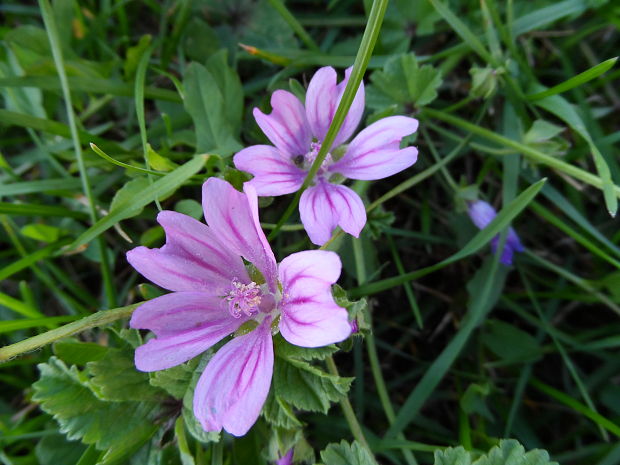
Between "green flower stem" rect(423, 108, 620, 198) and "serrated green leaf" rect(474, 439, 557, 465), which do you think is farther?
"green flower stem" rect(423, 108, 620, 198)

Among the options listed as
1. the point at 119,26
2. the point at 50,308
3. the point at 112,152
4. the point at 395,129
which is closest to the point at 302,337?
Result: the point at 395,129

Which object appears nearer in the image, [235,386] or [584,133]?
[235,386]

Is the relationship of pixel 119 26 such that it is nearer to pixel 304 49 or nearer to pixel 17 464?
pixel 304 49

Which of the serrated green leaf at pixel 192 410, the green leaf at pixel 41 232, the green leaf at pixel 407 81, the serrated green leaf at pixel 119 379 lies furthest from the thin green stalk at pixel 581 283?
the green leaf at pixel 41 232

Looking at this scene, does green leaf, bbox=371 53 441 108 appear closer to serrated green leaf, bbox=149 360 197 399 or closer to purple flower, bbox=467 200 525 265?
purple flower, bbox=467 200 525 265

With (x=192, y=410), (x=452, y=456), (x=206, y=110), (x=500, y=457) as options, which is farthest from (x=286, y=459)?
(x=206, y=110)

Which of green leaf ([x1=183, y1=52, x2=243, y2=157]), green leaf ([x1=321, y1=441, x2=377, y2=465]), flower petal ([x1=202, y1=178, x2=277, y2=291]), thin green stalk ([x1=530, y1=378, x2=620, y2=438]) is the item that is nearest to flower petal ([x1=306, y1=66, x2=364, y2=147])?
green leaf ([x1=183, y1=52, x2=243, y2=157])

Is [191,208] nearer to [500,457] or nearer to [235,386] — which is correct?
[235,386]

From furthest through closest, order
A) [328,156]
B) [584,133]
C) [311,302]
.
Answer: [584,133] < [328,156] < [311,302]
